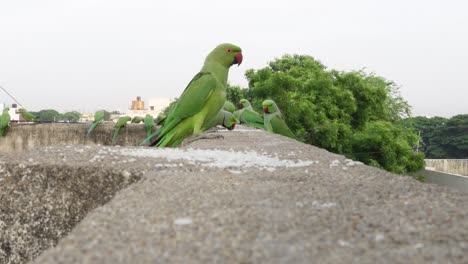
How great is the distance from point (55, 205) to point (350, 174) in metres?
1.77

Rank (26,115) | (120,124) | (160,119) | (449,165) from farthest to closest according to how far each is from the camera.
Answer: (449,165)
(26,115)
(120,124)
(160,119)

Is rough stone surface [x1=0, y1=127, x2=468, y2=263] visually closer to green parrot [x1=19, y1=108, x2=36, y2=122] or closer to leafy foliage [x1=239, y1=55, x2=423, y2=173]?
green parrot [x1=19, y1=108, x2=36, y2=122]

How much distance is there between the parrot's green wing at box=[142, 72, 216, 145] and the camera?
6.07 metres

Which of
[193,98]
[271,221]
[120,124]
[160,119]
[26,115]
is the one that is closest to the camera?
[271,221]

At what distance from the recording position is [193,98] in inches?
239

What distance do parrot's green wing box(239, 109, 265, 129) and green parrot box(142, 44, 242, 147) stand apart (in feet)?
16.5

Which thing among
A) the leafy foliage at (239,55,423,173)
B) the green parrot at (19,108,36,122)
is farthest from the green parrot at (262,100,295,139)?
the leafy foliage at (239,55,423,173)

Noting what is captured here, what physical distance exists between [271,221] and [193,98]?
4.49 metres

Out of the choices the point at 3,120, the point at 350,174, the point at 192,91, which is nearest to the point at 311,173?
the point at 350,174

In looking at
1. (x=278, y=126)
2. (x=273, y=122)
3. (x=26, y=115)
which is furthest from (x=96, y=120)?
(x=278, y=126)

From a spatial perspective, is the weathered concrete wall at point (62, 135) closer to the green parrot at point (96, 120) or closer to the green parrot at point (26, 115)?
the green parrot at point (96, 120)

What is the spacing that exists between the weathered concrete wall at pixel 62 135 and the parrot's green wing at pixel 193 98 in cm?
538

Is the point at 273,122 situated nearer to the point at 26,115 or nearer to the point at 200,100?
the point at 200,100

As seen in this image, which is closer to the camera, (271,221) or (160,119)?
(271,221)
